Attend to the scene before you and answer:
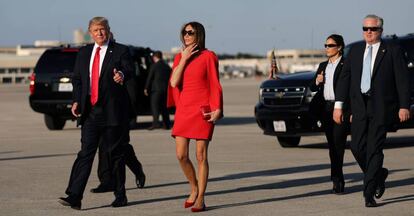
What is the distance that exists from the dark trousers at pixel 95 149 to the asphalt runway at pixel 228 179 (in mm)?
228

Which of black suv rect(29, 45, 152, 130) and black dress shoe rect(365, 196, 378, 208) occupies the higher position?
black dress shoe rect(365, 196, 378, 208)

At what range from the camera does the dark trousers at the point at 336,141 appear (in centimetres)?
1066

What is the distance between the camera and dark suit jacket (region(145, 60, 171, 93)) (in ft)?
71.2

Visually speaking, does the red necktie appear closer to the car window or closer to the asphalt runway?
the asphalt runway

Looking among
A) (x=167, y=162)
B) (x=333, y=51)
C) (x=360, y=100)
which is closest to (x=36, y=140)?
(x=167, y=162)

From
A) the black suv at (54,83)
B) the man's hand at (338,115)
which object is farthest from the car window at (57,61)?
the man's hand at (338,115)

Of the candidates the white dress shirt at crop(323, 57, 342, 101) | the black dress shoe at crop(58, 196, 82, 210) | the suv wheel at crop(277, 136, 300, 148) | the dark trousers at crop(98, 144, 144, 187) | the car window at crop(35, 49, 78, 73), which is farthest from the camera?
the car window at crop(35, 49, 78, 73)

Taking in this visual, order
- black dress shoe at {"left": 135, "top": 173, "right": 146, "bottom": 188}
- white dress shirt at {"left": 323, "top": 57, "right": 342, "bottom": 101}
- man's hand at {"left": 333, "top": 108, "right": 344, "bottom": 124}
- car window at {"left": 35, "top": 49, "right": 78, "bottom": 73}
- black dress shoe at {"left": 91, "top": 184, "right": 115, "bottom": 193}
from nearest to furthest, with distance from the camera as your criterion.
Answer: man's hand at {"left": 333, "top": 108, "right": 344, "bottom": 124}
black dress shoe at {"left": 91, "top": 184, "right": 115, "bottom": 193}
white dress shirt at {"left": 323, "top": 57, "right": 342, "bottom": 101}
black dress shoe at {"left": 135, "top": 173, "right": 146, "bottom": 188}
car window at {"left": 35, "top": 49, "right": 78, "bottom": 73}

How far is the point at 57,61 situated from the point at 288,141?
6875 mm

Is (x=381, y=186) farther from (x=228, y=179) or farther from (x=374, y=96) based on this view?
(x=228, y=179)

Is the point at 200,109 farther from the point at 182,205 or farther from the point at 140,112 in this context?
the point at 140,112

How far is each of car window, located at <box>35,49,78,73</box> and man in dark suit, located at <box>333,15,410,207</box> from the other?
12630mm

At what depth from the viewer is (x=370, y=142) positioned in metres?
9.43

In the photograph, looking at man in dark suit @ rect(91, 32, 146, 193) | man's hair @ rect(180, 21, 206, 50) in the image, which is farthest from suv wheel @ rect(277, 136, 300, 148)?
man's hair @ rect(180, 21, 206, 50)
